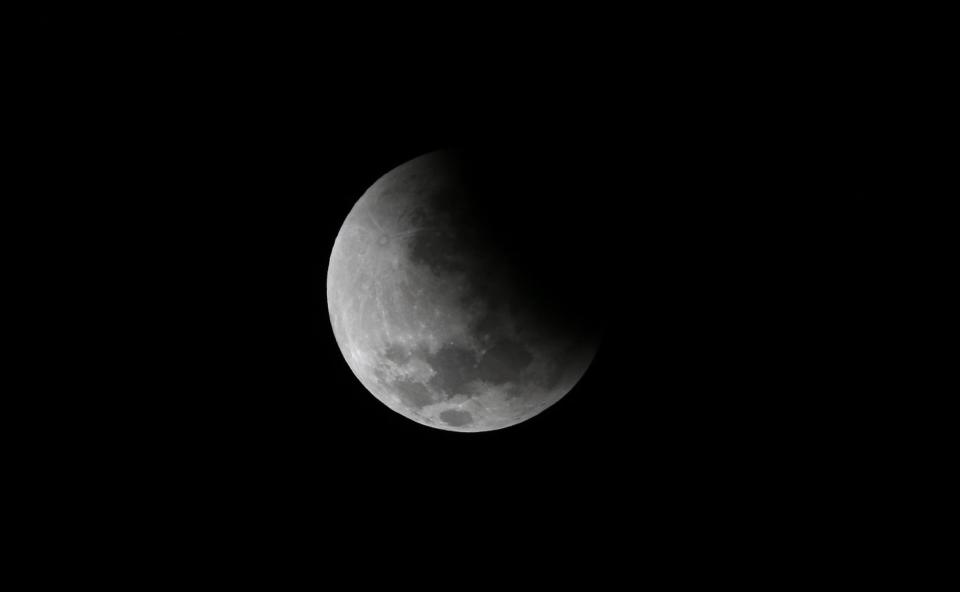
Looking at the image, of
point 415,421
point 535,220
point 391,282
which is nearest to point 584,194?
point 535,220

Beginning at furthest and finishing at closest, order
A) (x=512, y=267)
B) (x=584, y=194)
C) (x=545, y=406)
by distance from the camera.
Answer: (x=545, y=406) → (x=584, y=194) → (x=512, y=267)

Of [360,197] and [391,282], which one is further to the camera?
[360,197]

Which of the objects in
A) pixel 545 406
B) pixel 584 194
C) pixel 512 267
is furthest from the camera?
pixel 545 406

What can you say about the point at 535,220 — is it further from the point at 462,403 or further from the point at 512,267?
the point at 462,403

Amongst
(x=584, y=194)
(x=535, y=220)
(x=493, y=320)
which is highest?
(x=584, y=194)

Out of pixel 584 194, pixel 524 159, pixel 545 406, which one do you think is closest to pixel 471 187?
pixel 524 159

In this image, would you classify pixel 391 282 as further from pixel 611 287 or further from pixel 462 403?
pixel 611 287

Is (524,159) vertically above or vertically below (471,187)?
above
